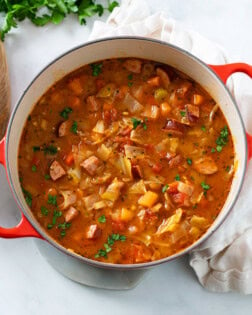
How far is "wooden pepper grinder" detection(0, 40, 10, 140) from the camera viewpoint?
4.74 m

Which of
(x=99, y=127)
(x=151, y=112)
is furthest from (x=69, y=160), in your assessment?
(x=151, y=112)

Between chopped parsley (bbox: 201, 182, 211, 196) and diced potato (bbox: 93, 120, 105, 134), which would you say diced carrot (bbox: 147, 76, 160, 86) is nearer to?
diced potato (bbox: 93, 120, 105, 134)

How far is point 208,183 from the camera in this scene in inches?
174

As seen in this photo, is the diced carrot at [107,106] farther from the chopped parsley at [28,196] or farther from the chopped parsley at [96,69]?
the chopped parsley at [28,196]

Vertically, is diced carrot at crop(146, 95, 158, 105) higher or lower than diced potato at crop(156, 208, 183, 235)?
higher

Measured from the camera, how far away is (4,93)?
478 cm

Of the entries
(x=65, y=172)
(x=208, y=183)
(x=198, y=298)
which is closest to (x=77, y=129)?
(x=65, y=172)

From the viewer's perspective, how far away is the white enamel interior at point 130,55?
4.32 meters

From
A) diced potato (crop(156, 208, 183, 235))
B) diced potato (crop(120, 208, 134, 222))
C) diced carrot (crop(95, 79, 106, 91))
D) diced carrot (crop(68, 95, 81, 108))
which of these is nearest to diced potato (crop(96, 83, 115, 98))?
diced carrot (crop(95, 79, 106, 91))

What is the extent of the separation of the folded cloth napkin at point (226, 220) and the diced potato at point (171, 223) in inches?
13.4

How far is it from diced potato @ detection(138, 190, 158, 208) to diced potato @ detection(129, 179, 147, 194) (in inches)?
1.3

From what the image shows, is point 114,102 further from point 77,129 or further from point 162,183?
point 162,183

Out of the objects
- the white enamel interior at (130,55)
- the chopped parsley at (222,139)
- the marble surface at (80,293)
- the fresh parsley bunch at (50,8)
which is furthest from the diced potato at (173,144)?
the fresh parsley bunch at (50,8)

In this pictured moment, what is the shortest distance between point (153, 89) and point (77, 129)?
0.60 meters
